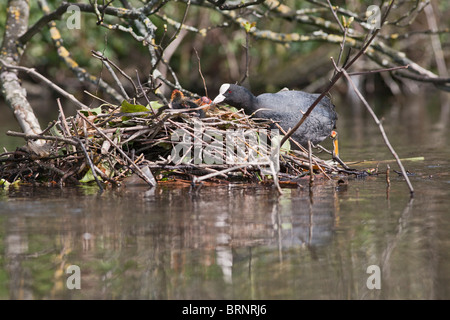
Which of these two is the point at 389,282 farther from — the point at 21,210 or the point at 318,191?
the point at 21,210

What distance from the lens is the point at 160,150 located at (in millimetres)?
5105

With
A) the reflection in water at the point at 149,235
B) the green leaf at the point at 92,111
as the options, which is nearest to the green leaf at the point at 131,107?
the green leaf at the point at 92,111

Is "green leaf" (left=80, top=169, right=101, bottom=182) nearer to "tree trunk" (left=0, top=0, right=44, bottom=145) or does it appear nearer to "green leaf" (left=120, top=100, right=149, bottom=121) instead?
"green leaf" (left=120, top=100, right=149, bottom=121)

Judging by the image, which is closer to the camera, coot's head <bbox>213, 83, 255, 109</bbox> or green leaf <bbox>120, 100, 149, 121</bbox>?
green leaf <bbox>120, 100, 149, 121</bbox>

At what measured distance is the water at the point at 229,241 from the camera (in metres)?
2.61

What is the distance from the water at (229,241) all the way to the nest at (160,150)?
0.61ft

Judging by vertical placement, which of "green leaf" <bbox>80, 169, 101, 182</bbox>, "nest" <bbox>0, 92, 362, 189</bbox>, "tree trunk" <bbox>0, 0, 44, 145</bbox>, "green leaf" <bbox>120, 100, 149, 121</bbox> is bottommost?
"green leaf" <bbox>80, 169, 101, 182</bbox>

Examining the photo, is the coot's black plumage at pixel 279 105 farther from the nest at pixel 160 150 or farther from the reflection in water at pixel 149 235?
the reflection in water at pixel 149 235

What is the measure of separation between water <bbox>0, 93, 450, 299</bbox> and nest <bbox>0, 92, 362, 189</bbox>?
7.3 inches

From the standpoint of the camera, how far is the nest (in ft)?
15.7

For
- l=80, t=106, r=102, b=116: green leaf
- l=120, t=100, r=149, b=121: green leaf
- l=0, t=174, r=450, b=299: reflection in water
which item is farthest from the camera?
l=80, t=106, r=102, b=116: green leaf

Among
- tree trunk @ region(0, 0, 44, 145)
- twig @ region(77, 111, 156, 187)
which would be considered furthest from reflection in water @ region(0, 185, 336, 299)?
tree trunk @ region(0, 0, 44, 145)

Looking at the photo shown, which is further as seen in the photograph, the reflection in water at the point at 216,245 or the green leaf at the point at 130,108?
the green leaf at the point at 130,108

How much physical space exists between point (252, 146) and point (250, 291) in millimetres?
2390
